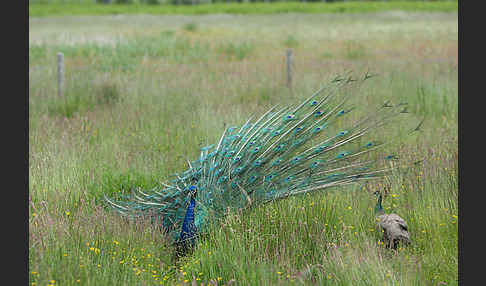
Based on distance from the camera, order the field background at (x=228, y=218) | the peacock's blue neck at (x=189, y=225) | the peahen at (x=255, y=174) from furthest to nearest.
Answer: the peahen at (x=255, y=174)
the peacock's blue neck at (x=189, y=225)
the field background at (x=228, y=218)

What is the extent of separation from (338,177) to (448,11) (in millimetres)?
49815

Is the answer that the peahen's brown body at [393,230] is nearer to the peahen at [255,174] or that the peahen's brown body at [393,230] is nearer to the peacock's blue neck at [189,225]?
the peahen at [255,174]

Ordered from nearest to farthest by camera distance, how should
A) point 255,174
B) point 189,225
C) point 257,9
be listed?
point 189,225, point 255,174, point 257,9

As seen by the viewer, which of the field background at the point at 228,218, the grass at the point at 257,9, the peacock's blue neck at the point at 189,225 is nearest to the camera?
the field background at the point at 228,218

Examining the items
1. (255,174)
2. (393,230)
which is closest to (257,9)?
(255,174)

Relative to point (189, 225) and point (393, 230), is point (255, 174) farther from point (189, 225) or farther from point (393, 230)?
point (393, 230)

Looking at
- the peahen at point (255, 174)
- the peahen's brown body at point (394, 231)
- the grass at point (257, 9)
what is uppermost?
the grass at point (257, 9)

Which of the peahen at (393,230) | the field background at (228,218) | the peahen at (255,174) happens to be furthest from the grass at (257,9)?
the peahen at (393,230)

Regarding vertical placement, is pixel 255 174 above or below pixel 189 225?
above

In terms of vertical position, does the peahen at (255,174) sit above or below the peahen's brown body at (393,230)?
above

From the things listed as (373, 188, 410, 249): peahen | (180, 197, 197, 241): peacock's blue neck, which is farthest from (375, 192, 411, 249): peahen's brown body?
(180, 197, 197, 241): peacock's blue neck

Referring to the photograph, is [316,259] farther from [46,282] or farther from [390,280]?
[46,282]

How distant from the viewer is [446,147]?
22.3 feet

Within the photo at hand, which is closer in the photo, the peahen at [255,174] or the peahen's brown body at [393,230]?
the peahen's brown body at [393,230]
